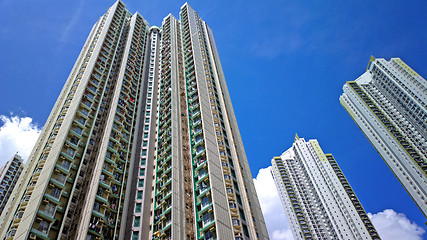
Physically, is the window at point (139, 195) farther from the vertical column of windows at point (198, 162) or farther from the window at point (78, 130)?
the window at point (78, 130)

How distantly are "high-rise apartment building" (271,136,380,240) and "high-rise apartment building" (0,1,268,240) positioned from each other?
47.1 metres

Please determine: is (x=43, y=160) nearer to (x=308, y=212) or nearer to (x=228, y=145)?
(x=228, y=145)

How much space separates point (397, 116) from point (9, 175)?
89960 millimetres

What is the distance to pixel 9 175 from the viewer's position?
68.8 metres

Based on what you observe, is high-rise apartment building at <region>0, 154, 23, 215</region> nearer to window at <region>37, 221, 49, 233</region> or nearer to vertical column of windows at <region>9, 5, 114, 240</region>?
vertical column of windows at <region>9, 5, 114, 240</region>

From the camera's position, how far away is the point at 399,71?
228 feet

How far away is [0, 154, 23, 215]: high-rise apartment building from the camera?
64.1m

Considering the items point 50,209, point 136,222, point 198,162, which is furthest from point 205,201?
point 50,209

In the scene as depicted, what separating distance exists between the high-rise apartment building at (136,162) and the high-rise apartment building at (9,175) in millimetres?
35780

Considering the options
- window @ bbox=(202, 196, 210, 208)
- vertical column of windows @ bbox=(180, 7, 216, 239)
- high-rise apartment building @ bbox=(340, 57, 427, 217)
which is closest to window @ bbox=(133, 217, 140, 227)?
vertical column of windows @ bbox=(180, 7, 216, 239)

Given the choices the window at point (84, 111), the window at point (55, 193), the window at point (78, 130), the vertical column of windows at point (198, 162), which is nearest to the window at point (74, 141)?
the window at point (78, 130)

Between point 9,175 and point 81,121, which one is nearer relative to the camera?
point 81,121

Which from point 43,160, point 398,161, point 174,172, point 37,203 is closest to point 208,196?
point 174,172

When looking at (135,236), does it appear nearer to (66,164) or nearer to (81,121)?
(66,164)
